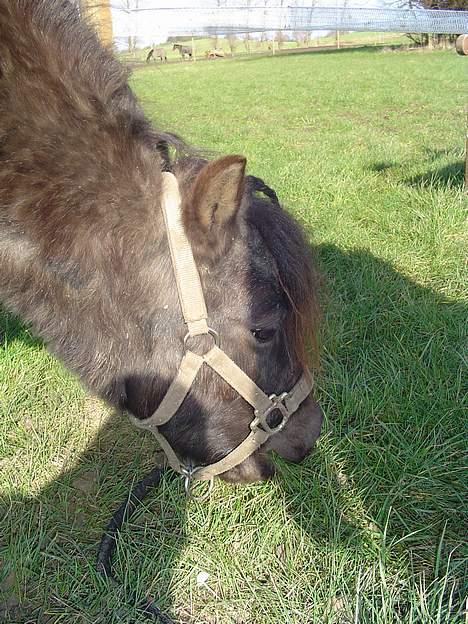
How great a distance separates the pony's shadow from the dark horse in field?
0.65 meters

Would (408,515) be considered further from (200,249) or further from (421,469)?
(200,249)

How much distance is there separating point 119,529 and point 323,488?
0.83 metres

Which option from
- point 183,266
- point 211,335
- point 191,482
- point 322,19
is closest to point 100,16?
point 183,266

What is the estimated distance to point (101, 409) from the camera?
2.71 metres

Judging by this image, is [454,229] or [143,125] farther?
[454,229]

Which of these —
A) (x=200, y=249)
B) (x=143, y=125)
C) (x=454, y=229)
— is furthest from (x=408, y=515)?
(x=454, y=229)

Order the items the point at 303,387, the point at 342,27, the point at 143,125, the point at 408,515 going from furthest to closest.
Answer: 1. the point at 342,27
2. the point at 408,515
3. the point at 303,387
4. the point at 143,125

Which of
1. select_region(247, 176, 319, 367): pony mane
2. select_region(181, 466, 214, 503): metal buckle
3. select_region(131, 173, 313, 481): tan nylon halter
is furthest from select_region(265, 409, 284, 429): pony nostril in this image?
select_region(181, 466, 214, 503): metal buckle

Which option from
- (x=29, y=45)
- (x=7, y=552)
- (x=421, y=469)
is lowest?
(x=7, y=552)

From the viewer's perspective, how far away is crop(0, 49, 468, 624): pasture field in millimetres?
1775

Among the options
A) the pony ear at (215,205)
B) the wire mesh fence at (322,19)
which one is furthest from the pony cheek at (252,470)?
the wire mesh fence at (322,19)

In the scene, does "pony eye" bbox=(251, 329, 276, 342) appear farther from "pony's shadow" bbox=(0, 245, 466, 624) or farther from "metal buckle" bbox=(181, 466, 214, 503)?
"pony's shadow" bbox=(0, 245, 466, 624)

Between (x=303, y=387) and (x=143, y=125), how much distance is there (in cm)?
98

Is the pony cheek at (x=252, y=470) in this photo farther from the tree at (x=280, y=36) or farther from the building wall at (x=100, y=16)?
the tree at (x=280, y=36)
